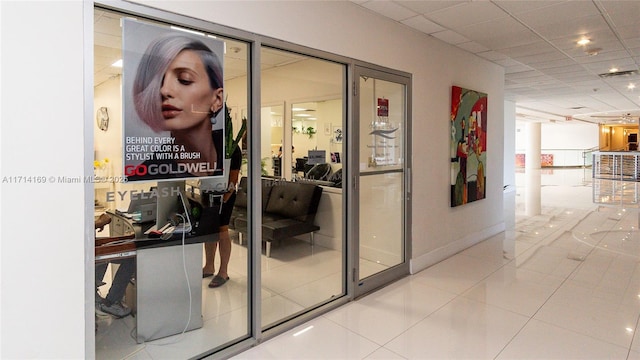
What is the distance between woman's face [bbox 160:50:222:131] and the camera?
248 centimetres

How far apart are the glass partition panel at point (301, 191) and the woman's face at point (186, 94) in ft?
1.68

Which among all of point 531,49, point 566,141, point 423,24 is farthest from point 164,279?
point 566,141

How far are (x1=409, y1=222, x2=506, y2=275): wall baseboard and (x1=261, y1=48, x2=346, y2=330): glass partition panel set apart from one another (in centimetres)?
132

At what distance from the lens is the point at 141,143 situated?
2350 millimetres

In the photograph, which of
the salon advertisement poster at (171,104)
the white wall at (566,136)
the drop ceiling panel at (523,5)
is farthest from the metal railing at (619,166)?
the salon advertisement poster at (171,104)

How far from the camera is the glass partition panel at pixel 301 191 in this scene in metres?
3.20

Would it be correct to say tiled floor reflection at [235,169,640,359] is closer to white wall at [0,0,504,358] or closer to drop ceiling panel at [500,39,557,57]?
white wall at [0,0,504,358]

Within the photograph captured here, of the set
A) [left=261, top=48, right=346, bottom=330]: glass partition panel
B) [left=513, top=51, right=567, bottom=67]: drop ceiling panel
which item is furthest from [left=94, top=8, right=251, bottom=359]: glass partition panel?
[left=513, top=51, right=567, bottom=67]: drop ceiling panel

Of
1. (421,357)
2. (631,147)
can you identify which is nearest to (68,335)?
(421,357)

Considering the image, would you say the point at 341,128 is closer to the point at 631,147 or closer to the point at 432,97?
the point at 432,97

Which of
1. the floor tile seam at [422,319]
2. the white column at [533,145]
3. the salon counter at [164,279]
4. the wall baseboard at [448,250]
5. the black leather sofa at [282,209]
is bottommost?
the floor tile seam at [422,319]

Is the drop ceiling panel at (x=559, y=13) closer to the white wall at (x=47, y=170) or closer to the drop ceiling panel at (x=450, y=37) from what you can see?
the drop ceiling panel at (x=450, y=37)

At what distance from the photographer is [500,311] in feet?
11.6

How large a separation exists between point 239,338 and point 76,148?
1.84 meters
